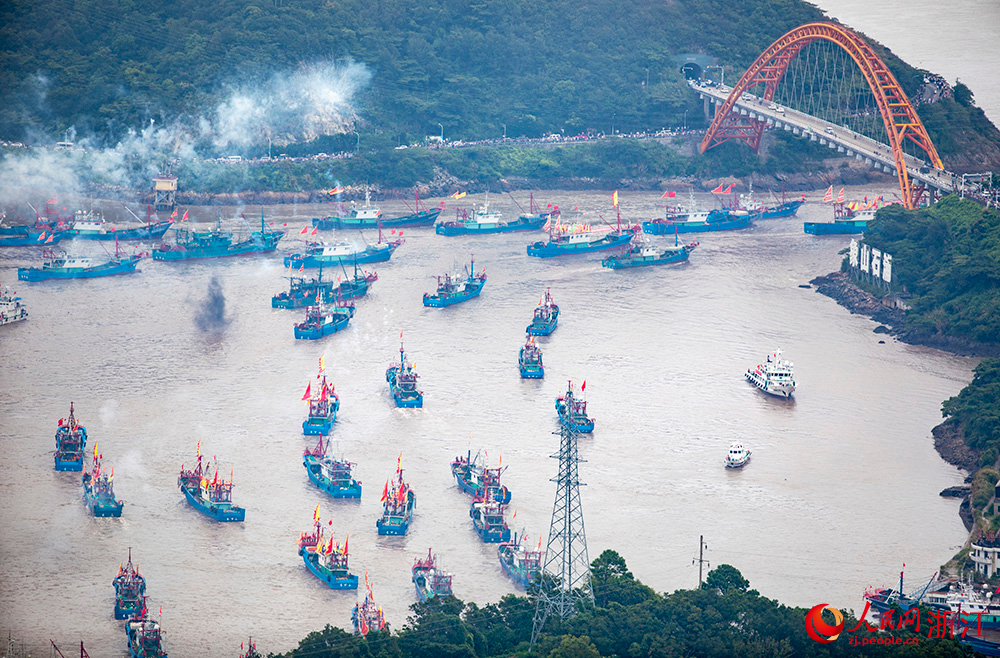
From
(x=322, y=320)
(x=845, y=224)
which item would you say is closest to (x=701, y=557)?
(x=322, y=320)

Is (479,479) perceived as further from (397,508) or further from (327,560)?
(327,560)

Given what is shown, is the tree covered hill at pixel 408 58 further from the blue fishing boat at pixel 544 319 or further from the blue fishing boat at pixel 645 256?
the blue fishing boat at pixel 544 319

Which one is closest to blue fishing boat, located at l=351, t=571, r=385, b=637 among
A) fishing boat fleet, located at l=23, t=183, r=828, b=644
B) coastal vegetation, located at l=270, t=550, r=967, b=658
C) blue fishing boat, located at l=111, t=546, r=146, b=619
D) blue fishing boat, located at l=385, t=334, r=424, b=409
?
fishing boat fleet, located at l=23, t=183, r=828, b=644

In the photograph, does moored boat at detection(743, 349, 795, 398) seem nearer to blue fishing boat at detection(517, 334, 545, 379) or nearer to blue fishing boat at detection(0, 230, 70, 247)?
blue fishing boat at detection(517, 334, 545, 379)

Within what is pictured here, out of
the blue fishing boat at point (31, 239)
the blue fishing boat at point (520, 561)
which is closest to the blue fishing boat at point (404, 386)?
the blue fishing boat at point (520, 561)

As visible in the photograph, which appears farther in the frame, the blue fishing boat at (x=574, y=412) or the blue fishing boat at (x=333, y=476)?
the blue fishing boat at (x=574, y=412)

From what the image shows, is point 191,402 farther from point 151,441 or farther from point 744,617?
point 744,617
